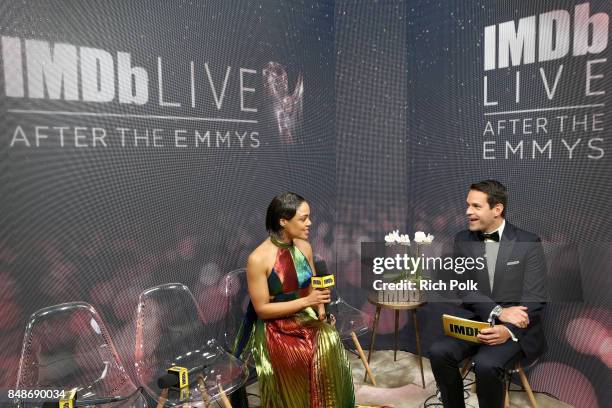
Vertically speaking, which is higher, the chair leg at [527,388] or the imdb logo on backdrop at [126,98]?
the imdb logo on backdrop at [126,98]

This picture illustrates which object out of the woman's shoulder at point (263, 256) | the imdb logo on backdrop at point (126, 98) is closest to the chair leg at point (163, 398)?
the woman's shoulder at point (263, 256)

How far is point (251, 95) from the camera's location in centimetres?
421

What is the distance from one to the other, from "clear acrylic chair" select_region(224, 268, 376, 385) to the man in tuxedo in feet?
2.45

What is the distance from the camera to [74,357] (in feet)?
10.3

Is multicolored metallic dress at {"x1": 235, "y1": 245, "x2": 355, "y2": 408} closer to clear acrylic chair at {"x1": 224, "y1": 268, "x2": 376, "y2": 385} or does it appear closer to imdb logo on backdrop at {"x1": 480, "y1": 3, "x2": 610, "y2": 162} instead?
clear acrylic chair at {"x1": 224, "y1": 268, "x2": 376, "y2": 385}

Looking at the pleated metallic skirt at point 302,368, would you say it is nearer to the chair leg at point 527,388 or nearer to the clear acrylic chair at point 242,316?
the clear acrylic chair at point 242,316

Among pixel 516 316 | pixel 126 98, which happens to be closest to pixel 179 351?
pixel 126 98

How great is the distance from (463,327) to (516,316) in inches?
13.6

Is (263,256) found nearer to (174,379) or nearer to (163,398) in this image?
(174,379)

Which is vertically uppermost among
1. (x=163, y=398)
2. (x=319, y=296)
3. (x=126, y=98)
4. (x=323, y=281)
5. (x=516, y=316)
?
(x=126, y=98)

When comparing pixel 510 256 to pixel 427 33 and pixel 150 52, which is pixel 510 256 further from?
pixel 150 52

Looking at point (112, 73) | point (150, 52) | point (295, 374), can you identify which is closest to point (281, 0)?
point (150, 52)

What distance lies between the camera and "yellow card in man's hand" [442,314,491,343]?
3.45 m

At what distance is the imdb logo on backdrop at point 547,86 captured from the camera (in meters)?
3.64
